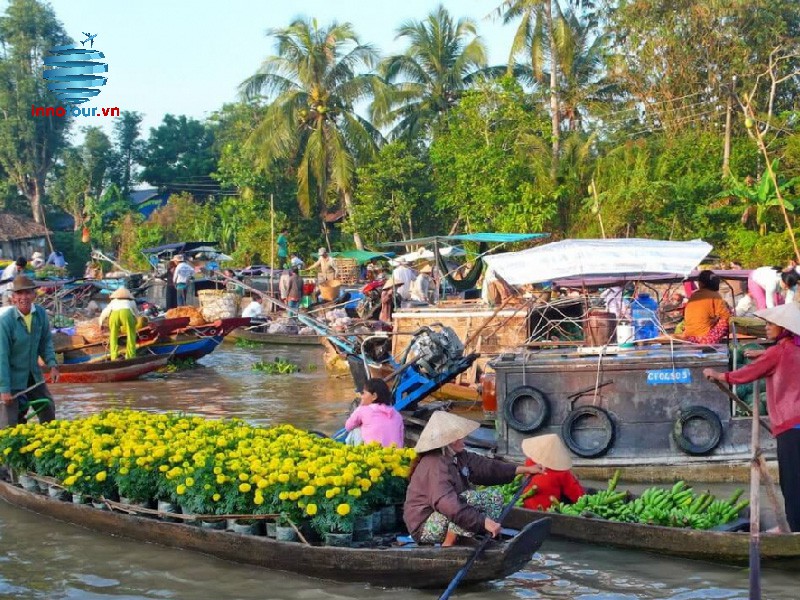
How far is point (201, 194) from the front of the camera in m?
45.4

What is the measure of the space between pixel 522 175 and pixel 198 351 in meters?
12.5

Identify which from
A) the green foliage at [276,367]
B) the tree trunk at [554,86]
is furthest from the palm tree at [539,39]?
the green foliage at [276,367]

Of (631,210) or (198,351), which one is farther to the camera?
(631,210)

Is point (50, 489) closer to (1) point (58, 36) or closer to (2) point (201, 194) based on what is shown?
(2) point (201, 194)

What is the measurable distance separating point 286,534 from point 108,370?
10.7 metres

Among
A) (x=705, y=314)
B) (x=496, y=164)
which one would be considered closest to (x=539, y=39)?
(x=496, y=164)

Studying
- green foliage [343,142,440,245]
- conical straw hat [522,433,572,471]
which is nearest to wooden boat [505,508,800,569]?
conical straw hat [522,433,572,471]

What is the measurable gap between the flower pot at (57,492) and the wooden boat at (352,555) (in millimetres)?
601

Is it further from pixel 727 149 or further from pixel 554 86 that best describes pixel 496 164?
pixel 727 149

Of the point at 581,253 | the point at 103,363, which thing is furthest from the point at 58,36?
the point at 581,253

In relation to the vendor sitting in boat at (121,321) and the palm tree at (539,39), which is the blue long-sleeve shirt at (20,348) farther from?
the palm tree at (539,39)

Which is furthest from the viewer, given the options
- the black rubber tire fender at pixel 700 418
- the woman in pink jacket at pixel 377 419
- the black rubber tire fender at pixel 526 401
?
the black rubber tire fender at pixel 526 401

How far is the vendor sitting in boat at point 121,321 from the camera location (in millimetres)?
15883

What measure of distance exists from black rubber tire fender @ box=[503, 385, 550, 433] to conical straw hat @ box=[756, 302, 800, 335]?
2.90m
